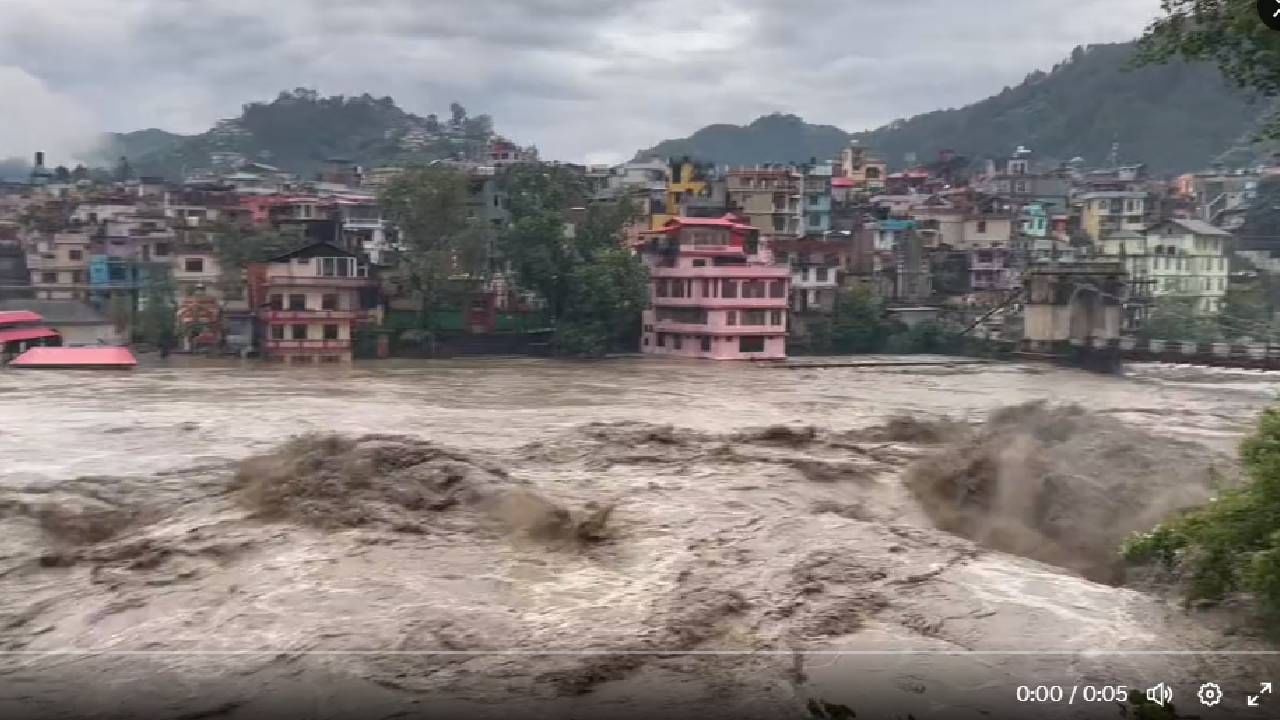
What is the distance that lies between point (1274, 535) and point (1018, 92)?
38.1 meters

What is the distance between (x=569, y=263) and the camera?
15867 millimetres

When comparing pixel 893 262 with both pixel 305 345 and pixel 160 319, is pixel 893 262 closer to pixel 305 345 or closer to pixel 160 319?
pixel 305 345

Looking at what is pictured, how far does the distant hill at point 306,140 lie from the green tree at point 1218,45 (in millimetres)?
21182

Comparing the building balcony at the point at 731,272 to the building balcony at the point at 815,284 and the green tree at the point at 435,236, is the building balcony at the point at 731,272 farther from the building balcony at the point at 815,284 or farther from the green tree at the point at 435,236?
the green tree at the point at 435,236

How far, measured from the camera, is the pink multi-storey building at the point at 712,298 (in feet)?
52.7

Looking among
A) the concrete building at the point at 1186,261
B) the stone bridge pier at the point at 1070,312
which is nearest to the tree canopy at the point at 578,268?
the stone bridge pier at the point at 1070,312

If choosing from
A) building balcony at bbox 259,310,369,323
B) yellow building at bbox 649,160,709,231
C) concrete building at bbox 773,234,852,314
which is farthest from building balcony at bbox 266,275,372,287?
yellow building at bbox 649,160,709,231

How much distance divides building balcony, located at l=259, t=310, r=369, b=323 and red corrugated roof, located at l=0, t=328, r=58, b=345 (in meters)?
2.32

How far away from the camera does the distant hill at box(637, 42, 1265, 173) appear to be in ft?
98.4

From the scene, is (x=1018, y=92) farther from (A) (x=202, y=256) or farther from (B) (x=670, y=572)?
(B) (x=670, y=572)

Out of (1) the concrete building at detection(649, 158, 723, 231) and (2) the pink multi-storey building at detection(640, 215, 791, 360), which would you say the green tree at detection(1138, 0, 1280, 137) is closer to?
(2) the pink multi-storey building at detection(640, 215, 791, 360)

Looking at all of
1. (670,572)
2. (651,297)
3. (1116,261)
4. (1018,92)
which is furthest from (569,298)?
(1018,92)

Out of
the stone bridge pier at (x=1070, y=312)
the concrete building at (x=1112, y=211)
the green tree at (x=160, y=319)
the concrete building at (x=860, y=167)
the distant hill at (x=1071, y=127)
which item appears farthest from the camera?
the distant hill at (x=1071, y=127)

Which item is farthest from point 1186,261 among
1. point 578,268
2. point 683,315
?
point 578,268
